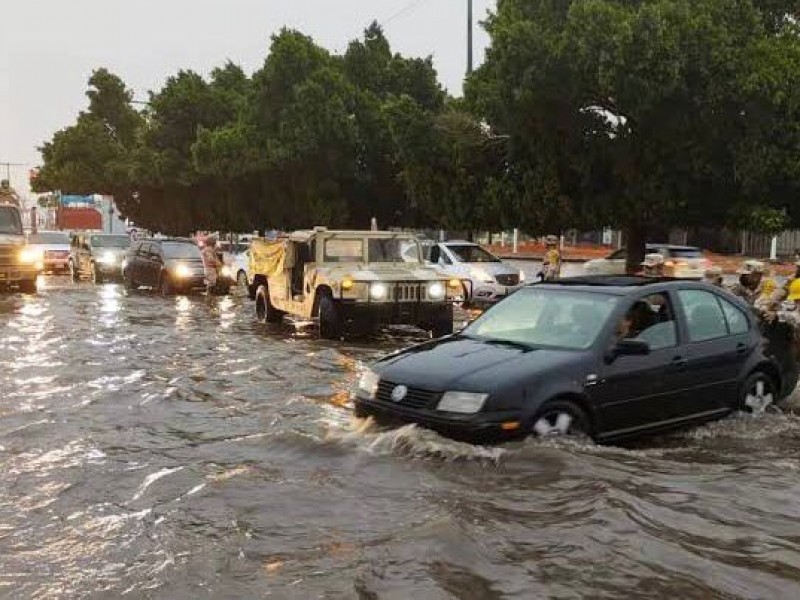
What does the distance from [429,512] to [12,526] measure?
250cm

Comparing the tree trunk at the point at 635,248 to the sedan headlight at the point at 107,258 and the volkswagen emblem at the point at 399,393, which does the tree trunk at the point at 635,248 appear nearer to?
the volkswagen emblem at the point at 399,393

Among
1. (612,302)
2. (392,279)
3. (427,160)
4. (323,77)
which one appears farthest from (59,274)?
(612,302)

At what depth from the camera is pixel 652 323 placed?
7.44 metres

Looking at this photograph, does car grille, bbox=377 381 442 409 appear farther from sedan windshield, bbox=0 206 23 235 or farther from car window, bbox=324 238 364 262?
sedan windshield, bbox=0 206 23 235

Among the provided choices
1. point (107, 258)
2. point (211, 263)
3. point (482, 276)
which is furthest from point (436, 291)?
point (107, 258)

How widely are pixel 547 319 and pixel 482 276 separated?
13179mm

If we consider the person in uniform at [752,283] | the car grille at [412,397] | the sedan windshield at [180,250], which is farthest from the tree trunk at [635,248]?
the car grille at [412,397]

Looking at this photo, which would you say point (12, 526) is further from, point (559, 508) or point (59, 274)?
point (59, 274)

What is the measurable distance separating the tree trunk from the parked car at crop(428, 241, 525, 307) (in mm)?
2542

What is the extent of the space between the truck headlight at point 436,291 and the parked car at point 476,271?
504cm

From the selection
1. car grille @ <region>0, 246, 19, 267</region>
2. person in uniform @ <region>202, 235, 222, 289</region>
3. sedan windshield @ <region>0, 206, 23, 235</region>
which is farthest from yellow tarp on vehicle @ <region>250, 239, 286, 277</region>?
sedan windshield @ <region>0, 206, 23, 235</region>

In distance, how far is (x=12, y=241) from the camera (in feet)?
72.6

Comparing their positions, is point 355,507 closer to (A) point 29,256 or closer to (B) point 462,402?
(B) point 462,402

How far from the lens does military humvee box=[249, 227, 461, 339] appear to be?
1433 cm
